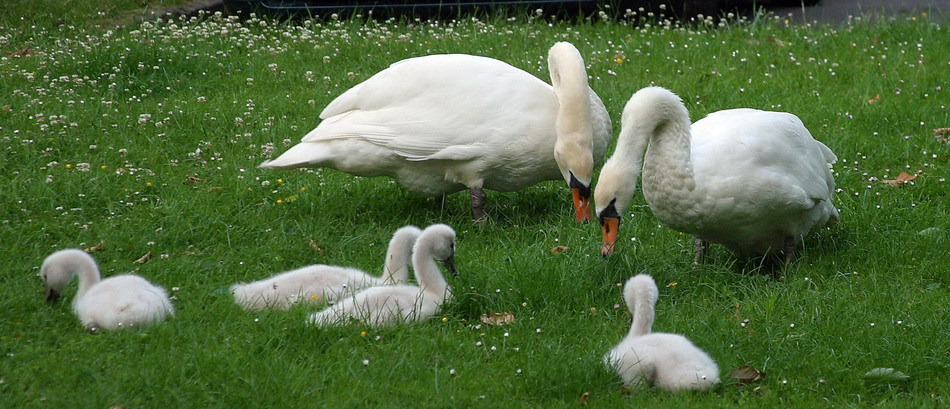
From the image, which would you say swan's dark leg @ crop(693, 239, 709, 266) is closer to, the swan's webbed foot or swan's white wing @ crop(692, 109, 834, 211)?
swan's white wing @ crop(692, 109, 834, 211)

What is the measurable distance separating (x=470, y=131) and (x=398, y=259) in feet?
4.17

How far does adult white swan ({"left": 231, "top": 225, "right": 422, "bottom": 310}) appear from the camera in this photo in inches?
195

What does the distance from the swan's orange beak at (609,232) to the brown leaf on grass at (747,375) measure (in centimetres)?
114

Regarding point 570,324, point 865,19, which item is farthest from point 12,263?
point 865,19

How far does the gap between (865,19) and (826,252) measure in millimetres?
6082

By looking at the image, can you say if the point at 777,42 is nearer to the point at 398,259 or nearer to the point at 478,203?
the point at 478,203

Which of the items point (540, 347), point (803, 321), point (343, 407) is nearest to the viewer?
point (343, 407)

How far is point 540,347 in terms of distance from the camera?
4.53 metres

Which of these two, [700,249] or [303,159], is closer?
[700,249]

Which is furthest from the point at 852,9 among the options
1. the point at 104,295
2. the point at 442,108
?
the point at 104,295

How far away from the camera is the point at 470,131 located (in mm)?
6238

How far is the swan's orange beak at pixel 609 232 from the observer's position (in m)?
5.27

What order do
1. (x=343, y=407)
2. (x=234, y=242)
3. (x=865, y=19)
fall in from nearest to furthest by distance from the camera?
(x=343, y=407)
(x=234, y=242)
(x=865, y=19)

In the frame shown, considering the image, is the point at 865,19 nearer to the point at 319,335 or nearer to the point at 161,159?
the point at 161,159
